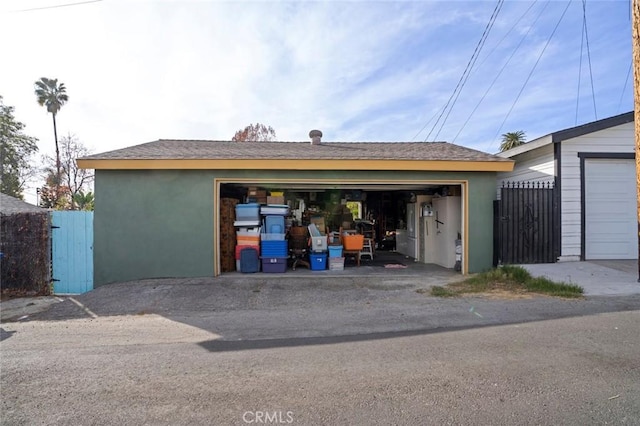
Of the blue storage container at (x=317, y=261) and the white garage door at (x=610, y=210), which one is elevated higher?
the white garage door at (x=610, y=210)

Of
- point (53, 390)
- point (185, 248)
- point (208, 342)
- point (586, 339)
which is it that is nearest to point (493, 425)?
point (586, 339)

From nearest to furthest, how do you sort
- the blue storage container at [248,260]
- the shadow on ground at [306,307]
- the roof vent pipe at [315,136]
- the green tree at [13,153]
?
1. the shadow on ground at [306,307]
2. the blue storage container at [248,260]
3. the roof vent pipe at [315,136]
4. the green tree at [13,153]

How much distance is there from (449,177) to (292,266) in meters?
5.20

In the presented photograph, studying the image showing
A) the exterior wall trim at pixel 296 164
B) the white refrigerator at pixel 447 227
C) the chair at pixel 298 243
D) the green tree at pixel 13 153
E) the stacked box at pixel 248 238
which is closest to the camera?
the exterior wall trim at pixel 296 164

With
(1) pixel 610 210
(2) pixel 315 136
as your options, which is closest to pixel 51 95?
(2) pixel 315 136

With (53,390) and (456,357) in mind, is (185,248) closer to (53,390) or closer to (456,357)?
(53,390)

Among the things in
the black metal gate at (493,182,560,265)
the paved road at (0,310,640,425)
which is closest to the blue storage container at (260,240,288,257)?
the paved road at (0,310,640,425)

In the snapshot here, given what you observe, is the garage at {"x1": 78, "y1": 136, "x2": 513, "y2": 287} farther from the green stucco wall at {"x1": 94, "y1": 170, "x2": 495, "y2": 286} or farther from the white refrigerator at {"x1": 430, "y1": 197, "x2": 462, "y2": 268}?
the white refrigerator at {"x1": 430, "y1": 197, "x2": 462, "y2": 268}

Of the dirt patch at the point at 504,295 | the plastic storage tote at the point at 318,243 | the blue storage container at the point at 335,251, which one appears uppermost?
the plastic storage tote at the point at 318,243

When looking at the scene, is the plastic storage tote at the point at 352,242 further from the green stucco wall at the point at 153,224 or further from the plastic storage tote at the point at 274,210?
the green stucco wall at the point at 153,224

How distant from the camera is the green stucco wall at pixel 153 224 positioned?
8977 millimetres

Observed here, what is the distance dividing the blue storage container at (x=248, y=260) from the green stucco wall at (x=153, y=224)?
2.83 feet

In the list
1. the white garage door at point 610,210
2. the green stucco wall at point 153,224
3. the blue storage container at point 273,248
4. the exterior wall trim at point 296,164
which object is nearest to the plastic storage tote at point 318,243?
the blue storage container at point 273,248

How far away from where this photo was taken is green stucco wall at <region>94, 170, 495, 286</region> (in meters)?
8.98
